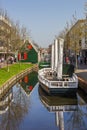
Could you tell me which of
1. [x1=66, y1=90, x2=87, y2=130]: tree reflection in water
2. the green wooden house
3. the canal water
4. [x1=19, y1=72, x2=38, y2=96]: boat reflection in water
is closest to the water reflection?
the canal water

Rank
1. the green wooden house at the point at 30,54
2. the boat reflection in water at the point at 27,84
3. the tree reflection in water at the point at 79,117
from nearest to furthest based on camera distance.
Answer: the tree reflection in water at the point at 79,117 → the boat reflection in water at the point at 27,84 → the green wooden house at the point at 30,54

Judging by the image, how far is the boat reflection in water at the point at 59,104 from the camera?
2201 centimetres

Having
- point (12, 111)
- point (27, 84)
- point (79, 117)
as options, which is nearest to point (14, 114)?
point (12, 111)

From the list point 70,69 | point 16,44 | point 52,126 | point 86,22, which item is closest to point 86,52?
point 16,44

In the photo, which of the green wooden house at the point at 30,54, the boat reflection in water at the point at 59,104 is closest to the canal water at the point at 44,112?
the boat reflection in water at the point at 59,104

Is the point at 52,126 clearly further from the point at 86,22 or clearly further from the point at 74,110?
the point at 86,22

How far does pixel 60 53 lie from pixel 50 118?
17115 mm

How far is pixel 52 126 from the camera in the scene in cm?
1919

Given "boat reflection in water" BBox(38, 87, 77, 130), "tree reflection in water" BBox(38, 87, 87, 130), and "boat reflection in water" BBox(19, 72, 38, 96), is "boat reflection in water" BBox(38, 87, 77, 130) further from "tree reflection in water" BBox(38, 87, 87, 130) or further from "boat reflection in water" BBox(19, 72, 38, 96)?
"boat reflection in water" BBox(19, 72, 38, 96)

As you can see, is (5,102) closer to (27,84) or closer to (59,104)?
(59,104)

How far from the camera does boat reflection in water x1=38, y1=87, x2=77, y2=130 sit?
867 inches

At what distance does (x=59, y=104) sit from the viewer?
2703 cm

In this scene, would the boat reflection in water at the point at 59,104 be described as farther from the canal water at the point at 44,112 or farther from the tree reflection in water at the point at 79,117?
the tree reflection in water at the point at 79,117

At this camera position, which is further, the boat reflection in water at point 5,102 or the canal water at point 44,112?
the boat reflection in water at point 5,102
